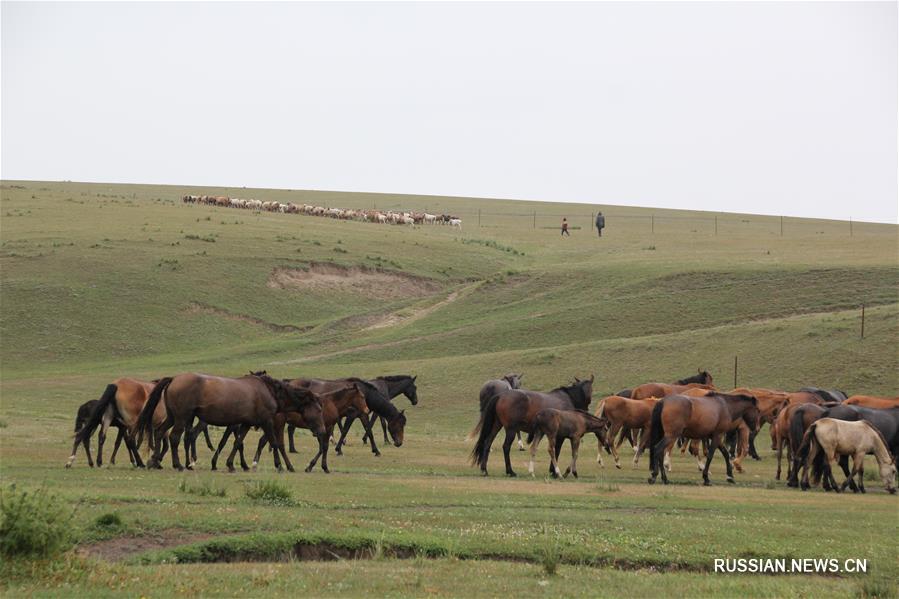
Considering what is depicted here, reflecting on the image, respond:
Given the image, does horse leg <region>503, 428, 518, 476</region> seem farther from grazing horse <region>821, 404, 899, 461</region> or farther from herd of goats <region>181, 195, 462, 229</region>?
herd of goats <region>181, 195, 462, 229</region>

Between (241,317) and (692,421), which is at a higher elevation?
(241,317)

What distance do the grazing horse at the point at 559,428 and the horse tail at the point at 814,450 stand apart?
4.48m

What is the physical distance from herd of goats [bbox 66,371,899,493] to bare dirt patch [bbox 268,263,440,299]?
4492cm

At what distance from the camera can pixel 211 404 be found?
21.0 metres

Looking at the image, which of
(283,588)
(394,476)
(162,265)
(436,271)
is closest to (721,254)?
(436,271)

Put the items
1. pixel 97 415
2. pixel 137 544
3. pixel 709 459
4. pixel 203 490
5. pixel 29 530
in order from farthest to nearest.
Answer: pixel 709 459 < pixel 97 415 < pixel 203 490 < pixel 137 544 < pixel 29 530

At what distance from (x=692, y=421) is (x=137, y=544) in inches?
542

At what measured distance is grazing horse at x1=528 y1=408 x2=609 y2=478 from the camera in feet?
76.5

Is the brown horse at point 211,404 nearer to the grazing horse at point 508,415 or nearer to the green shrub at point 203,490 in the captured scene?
the green shrub at point 203,490

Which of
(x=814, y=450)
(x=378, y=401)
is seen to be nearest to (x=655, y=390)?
(x=814, y=450)

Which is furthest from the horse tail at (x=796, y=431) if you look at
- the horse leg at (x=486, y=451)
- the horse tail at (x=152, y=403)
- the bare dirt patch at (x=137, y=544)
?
the bare dirt patch at (x=137, y=544)

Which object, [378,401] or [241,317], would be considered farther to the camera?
[241,317]

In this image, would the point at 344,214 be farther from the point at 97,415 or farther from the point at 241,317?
the point at 97,415

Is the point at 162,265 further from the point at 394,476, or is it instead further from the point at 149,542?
the point at 149,542
